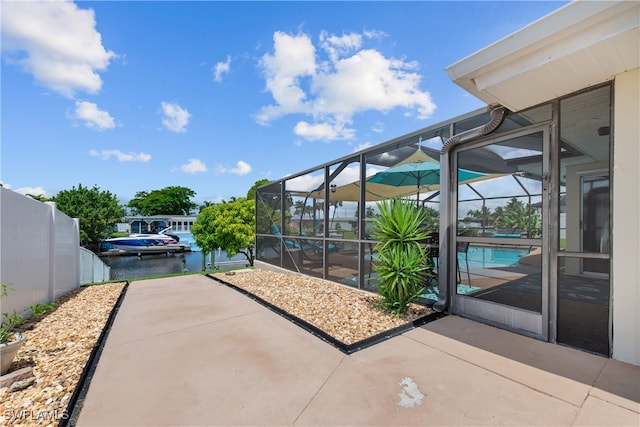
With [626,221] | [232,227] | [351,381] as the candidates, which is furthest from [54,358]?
[232,227]

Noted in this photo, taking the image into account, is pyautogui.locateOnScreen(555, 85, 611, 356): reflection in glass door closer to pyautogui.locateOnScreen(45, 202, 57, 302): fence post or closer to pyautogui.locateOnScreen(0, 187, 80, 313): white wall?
pyautogui.locateOnScreen(0, 187, 80, 313): white wall

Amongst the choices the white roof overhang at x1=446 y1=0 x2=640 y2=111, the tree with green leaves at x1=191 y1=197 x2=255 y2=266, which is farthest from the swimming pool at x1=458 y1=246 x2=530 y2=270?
the tree with green leaves at x1=191 y1=197 x2=255 y2=266

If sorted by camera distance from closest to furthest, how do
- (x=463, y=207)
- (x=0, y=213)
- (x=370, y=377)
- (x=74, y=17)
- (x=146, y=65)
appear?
1. (x=370, y=377)
2. (x=0, y=213)
3. (x=463, y=207)
4. (x=74, y=17)
5. (x=146, y=65)

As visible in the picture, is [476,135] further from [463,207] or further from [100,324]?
[100,324]

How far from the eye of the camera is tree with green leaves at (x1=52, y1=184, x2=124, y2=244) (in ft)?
69.3

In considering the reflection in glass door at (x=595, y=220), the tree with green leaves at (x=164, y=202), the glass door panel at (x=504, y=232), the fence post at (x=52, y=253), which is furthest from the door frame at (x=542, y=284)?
the tree with green leaves at (x=164, y=202)

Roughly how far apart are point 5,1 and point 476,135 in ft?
20.0

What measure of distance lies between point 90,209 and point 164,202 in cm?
2293

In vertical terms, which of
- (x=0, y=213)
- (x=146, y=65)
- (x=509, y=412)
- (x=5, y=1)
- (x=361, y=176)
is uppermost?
(x=146, y=65)

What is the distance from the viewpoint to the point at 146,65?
6.47 m

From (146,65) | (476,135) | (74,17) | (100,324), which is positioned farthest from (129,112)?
(476,135)

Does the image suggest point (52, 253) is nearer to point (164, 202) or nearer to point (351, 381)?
point (351, 381)

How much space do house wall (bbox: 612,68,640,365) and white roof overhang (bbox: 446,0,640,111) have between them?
0.90 ft

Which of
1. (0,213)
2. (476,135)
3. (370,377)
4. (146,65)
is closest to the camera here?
(370,377)
